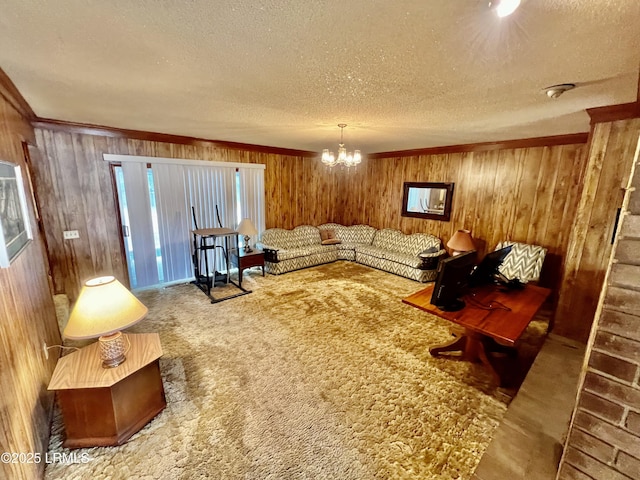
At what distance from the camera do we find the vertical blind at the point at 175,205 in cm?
394

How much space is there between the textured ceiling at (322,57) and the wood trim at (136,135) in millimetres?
622

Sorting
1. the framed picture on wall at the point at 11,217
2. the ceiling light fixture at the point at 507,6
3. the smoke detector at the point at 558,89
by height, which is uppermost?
the smoke detector at the point at 558,89

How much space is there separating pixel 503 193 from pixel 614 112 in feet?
6.58

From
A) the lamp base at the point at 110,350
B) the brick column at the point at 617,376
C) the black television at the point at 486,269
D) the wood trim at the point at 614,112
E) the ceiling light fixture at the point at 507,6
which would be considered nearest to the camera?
the brick column at the point at 617,376

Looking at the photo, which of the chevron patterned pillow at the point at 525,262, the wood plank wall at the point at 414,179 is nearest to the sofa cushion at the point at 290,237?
the wood plank wall at the point at 414,179

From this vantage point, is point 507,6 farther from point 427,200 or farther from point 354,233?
point 354,233

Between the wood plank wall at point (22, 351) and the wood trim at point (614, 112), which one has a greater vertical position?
the wood trim at point (614, 112)

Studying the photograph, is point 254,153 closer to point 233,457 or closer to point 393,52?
point 393,52

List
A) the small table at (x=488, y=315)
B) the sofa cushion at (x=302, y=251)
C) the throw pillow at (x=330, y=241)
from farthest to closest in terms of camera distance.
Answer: the throw pillow at (x=330, y=241)
the sofa cushion at (x=302, y=251)
the small table at (x=488, y=315)

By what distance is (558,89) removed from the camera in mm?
1879

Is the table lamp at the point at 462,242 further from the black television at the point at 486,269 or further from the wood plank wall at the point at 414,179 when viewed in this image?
the black television at the point at 486,269

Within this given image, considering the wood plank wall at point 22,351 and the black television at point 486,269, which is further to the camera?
the black television at point 486,269

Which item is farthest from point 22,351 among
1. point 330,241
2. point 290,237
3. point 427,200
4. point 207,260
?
point 427,200

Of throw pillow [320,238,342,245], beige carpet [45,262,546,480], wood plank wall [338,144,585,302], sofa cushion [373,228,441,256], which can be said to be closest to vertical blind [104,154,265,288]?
beige carpet [45,262,546,480]
